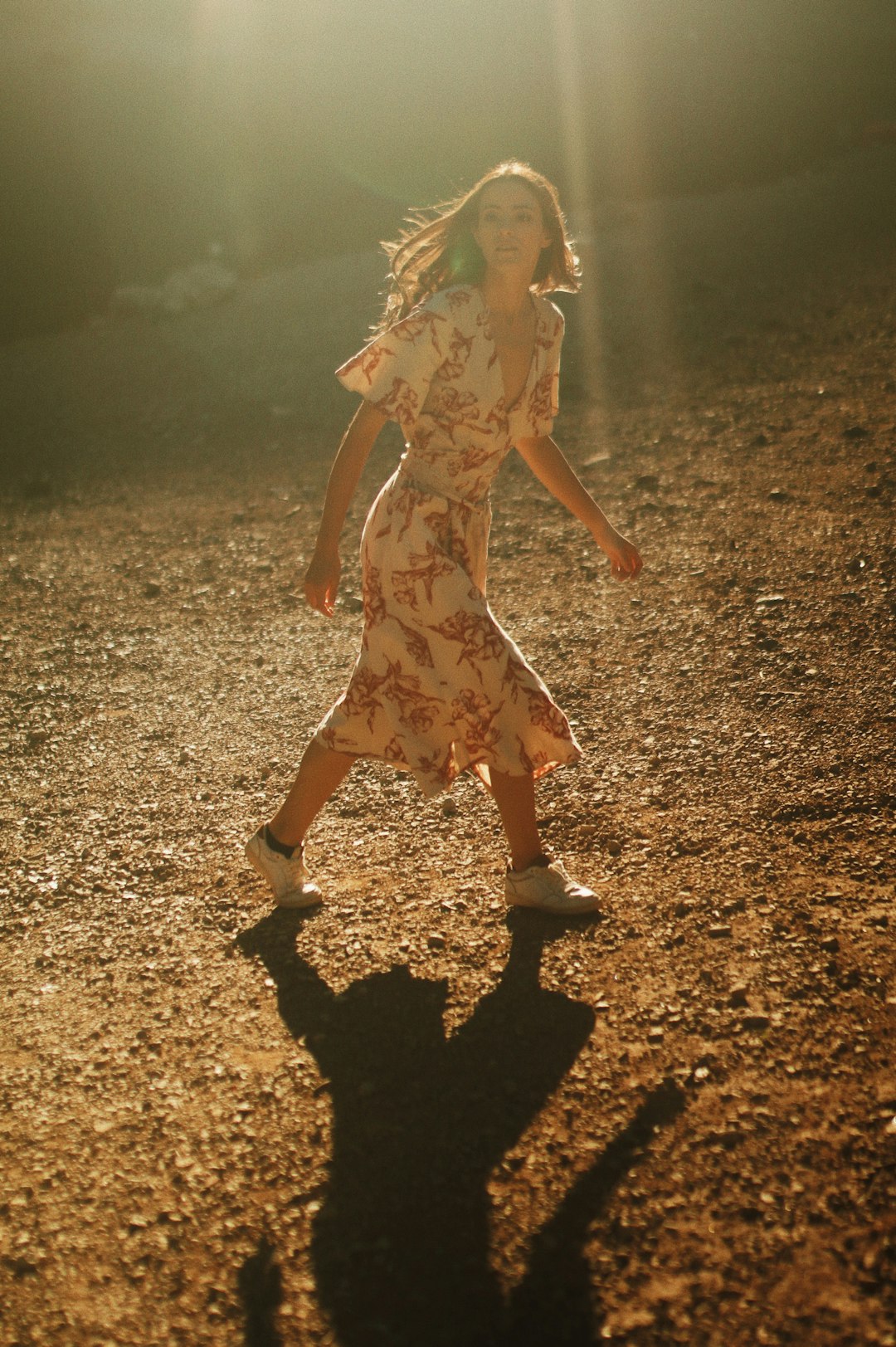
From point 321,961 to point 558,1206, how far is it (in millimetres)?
873

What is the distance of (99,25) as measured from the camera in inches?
507

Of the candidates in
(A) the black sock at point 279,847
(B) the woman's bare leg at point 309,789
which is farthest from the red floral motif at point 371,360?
(A) the black sock at point 279,847

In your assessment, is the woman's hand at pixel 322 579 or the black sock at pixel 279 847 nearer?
the woman's hand at pixel 322 579

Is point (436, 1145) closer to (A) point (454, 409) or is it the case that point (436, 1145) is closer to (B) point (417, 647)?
(B) point (417, 647)

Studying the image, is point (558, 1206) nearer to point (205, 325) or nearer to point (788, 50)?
point (205, 325)

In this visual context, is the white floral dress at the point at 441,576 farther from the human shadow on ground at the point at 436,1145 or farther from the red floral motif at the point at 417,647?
the human shadow on ground at the point at 436,1145

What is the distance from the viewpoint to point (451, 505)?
2607 millimetres

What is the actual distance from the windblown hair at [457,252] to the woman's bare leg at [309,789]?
3.09 feet

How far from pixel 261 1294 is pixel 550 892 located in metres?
1.12

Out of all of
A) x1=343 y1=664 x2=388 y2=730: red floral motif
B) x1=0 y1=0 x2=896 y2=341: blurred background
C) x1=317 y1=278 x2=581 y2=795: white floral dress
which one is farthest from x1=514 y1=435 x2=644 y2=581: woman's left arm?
x1=0 y1=0 x2=896 y2=341: blurred background

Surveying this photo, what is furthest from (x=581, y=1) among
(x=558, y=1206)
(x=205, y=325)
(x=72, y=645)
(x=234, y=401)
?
(x=558, y=1206)

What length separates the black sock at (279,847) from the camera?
2.87m

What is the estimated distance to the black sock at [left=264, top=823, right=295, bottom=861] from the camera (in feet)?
9.41

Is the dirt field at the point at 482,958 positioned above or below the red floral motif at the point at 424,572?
below
